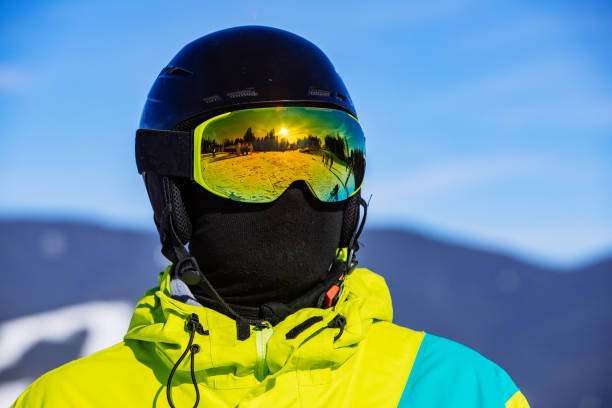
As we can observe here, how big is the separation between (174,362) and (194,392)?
0.34ft

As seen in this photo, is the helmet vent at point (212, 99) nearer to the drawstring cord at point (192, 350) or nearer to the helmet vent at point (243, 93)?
the helmet vent at point (243, 93)

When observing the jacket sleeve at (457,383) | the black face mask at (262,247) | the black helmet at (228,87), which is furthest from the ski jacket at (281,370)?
the black helmet at (228,87)

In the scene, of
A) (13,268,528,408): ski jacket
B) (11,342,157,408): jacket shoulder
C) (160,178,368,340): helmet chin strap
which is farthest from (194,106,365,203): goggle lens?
(11,342,157,408): jacket shoulder

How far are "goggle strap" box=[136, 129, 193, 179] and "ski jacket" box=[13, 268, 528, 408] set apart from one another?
0.49 meters

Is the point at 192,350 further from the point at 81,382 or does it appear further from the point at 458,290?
the point at 458,290

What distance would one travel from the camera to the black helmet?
1.81 meters

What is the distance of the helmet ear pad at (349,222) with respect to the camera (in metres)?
1.97

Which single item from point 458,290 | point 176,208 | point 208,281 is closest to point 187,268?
point 208,281

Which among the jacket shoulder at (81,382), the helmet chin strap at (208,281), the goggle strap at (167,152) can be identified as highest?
the goggle strap at (167,152)

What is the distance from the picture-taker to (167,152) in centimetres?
187

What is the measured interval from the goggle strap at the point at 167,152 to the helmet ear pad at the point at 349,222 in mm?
577

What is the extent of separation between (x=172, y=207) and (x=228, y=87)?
1.49 ft

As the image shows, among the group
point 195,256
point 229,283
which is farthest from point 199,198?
point 229,283

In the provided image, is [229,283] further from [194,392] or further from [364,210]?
[364,210]
